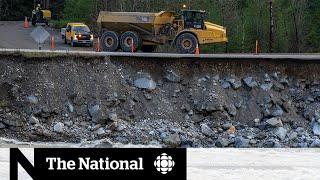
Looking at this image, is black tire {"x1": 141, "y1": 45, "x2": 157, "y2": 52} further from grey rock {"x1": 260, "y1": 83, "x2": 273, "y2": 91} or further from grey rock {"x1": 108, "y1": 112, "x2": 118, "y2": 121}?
grey rock {"x1": 108, "y1": 112, "x2": 118, "y2": 121}

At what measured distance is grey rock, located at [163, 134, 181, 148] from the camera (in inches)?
725

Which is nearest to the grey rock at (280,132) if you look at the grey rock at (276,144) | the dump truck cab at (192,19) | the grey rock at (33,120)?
the grey rock at (276,144)

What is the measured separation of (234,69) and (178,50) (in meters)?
4.56

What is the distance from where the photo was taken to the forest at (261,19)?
37.3 m

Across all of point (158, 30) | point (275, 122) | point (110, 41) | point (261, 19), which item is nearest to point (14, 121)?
point (275, 122)

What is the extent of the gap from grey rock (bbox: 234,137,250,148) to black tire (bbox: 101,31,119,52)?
9844mm

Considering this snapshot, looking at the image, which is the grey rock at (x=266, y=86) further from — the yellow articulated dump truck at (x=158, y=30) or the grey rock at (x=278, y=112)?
the yellow articulated dump truck at (x=158, y=30)

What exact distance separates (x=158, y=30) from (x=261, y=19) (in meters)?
14.3

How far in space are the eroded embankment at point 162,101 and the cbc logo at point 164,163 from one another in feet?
47.6

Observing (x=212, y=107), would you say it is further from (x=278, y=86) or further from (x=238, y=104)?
(x=278, y=86)

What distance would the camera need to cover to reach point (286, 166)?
909cm

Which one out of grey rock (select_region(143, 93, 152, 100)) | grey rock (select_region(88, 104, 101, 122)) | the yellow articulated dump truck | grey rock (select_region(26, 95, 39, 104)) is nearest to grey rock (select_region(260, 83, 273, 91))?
grey rock (select_region(143, 93, 152, 100))

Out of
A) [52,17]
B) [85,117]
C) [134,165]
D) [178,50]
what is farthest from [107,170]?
[52,17]

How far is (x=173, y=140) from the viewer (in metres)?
18.5
